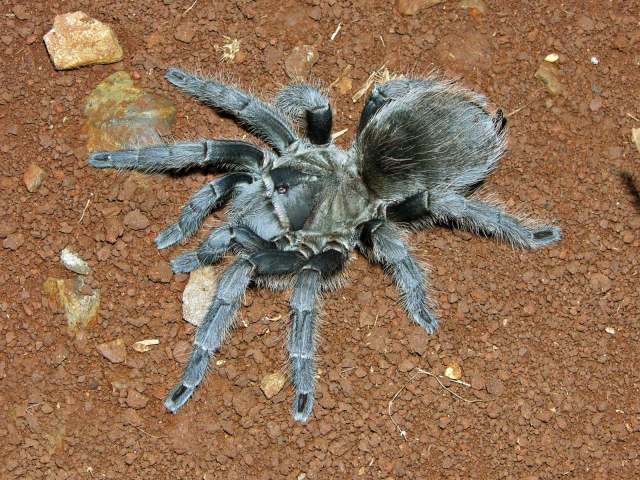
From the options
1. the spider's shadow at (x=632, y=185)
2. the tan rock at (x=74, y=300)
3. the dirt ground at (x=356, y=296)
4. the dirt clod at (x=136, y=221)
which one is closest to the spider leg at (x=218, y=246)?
the dirt ground at (x=356, y=296)

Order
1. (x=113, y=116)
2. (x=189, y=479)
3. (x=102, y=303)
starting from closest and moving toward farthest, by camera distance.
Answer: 1. (x=189, y=479)
2. (x=102, y=303)
3. (x=113, y=116)

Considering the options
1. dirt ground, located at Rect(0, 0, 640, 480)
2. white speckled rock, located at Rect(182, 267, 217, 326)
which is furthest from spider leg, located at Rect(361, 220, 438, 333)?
white speckled rock, located at Rect(182, 267, 217, 326)

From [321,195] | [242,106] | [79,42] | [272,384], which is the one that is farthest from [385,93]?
[79,42]

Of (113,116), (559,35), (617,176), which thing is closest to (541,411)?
(617,176)

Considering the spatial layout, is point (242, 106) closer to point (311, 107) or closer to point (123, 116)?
point (311, 107)

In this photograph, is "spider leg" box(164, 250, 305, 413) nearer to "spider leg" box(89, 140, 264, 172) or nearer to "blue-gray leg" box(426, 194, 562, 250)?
"spider leg" box(89, 140, 264, 172)

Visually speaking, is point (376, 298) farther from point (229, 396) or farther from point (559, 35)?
point (559, 35)
